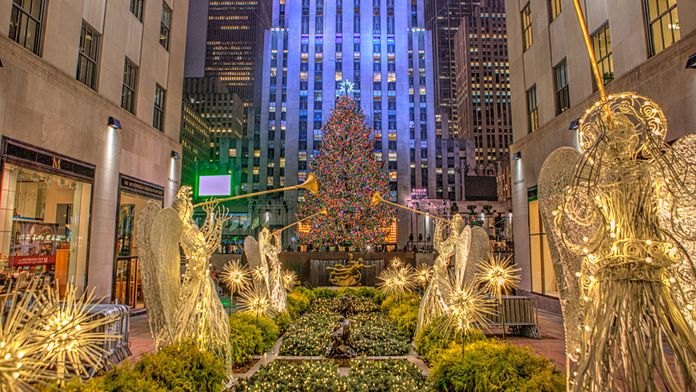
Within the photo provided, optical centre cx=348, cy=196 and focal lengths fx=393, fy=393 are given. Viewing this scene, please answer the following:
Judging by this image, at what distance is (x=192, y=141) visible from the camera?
401ft

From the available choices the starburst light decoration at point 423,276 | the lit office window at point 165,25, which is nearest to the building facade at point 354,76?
the lit office window at point 165,25

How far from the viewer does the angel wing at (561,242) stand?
368 cm

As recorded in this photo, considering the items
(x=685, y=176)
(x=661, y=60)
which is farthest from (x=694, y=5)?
(x=685, y=176)

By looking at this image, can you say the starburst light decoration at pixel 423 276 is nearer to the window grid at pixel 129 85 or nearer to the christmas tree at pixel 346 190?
the window grid at pixel 129 85

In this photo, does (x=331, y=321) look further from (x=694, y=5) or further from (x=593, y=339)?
(x=694, y=5)

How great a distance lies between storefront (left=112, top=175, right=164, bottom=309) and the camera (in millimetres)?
14938

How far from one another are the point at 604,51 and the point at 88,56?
1779 cm

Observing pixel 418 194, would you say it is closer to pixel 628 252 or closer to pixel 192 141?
pixel 628 252

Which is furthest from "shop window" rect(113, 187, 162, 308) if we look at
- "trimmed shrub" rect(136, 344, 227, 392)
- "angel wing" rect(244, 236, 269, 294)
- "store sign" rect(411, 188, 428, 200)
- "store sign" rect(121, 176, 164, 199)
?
"store sign" rect(411, 188, 428, 200)

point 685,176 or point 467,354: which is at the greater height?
point 685,176

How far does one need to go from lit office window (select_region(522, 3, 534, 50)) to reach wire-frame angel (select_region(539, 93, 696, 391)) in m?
17.9

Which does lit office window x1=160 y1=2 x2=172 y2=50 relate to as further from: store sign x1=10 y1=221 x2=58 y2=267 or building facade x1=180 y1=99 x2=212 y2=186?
building facade x1=180 y1=99 x2=212 y2=186

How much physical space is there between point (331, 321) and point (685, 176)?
11.6m

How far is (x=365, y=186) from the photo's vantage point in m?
33.5
